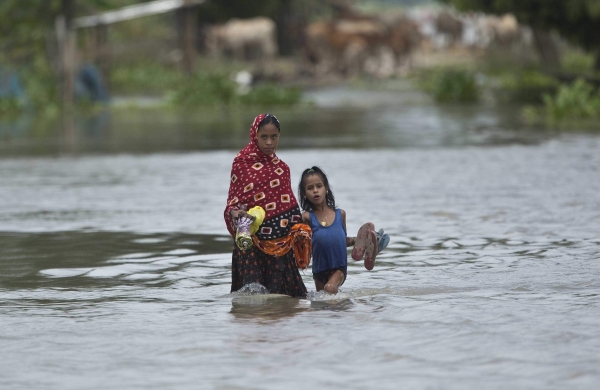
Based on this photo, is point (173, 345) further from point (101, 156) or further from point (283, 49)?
point (283, 49)

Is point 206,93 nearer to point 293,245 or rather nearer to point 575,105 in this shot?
point 575,105

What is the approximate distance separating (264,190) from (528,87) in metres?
26.1

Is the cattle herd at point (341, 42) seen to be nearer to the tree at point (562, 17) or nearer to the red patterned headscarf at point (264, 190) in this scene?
the tree at point (562, 17)

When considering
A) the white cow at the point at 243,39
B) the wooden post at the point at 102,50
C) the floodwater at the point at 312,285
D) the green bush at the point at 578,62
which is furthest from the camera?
the white cow at the point at 243,39

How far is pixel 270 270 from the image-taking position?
24.9 ft

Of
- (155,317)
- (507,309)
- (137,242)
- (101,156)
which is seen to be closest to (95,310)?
(155,317)

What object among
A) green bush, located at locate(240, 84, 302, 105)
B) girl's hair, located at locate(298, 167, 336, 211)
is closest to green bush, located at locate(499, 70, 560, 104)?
green bush, located at locate(240, 84, 302, 105)

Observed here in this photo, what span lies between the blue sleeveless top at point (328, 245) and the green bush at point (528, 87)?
75.3ft

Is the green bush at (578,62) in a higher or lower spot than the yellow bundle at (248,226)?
higher

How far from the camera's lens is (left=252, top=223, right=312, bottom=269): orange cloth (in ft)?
24.5

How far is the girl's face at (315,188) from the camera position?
758 centimetres

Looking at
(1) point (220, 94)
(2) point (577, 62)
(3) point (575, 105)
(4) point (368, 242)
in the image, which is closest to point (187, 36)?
(1) point (220, 94)

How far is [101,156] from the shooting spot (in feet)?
60.8

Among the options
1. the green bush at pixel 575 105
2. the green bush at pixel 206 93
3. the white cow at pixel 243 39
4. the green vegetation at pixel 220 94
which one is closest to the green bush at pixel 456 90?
the green vegetation at pixel 220 94
